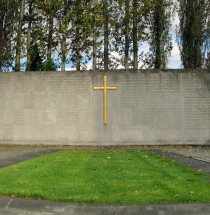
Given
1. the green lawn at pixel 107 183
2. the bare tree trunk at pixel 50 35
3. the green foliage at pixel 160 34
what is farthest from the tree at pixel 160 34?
the green lawn at pixel 107 183

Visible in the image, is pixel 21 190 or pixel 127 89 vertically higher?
pixel 127 89

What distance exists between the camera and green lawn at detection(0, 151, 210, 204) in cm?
468

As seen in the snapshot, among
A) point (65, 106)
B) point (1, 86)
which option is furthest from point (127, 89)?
point (1, 86)

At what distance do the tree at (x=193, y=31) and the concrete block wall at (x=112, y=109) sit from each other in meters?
8.58

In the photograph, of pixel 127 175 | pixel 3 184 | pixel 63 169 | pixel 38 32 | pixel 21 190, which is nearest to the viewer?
pixel 21 190

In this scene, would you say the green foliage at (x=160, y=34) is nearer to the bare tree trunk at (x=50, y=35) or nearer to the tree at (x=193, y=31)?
the tree at (x=193, y=31)

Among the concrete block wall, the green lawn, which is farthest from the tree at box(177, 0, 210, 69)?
the green lawn

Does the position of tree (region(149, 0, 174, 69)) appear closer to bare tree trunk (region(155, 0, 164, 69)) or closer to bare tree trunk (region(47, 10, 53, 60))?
bare tree trunk (region(155, 0, 164, 69))

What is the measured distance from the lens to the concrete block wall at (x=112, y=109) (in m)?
14.7

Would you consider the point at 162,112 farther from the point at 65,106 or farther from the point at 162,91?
the point at 65,106

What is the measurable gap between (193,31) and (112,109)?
1243cm

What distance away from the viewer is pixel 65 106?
15039 millimetres

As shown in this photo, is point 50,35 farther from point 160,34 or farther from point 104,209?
point 104,209

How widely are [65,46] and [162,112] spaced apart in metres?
9.97
